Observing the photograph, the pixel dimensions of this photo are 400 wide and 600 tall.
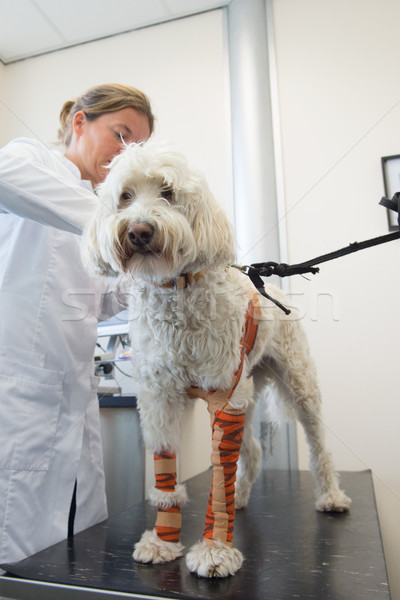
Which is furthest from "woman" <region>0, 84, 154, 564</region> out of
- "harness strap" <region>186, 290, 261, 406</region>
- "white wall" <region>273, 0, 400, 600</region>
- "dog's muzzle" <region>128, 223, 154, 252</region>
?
"white wall" <region>273, 0, 400, 600</region>

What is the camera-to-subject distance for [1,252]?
1.13 m

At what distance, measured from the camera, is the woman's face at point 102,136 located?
1.22m

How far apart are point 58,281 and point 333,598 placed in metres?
→ 0.88

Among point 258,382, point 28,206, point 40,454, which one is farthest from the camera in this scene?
point 258,382

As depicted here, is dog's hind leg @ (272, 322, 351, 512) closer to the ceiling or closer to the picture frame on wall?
the picture frame on wall

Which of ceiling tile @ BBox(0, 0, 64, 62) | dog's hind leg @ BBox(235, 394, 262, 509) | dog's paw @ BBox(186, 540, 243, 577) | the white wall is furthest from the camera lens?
ceiling tile @ BBox(0, 0, 64, 62)

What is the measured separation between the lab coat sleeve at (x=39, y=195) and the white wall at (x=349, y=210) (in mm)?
1160

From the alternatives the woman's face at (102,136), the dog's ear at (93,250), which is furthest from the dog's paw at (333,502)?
the woman's face at (102,136)

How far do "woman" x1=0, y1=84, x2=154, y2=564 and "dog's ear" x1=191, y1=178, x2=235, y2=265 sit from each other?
0.27m

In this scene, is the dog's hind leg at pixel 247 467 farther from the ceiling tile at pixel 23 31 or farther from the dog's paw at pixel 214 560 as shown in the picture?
the ceiling tile at pixel 23 31

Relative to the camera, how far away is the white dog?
834mm

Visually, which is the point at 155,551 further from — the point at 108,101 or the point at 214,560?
the point at 108,101

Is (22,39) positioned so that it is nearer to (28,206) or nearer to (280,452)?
(28,206)

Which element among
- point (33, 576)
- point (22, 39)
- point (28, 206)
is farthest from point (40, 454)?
point (22, 39)
